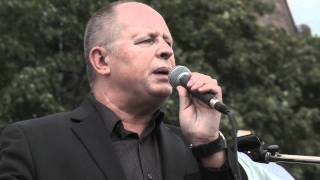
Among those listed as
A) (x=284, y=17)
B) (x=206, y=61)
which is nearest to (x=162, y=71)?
(x=206, y=61)

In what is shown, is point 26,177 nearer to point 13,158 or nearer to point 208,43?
point 13,158

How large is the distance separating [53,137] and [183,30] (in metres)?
7.41

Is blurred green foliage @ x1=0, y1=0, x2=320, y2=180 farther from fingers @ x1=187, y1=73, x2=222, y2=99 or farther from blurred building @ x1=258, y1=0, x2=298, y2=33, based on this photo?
fingers @ x1=187, y1=73, x2=222, y2=99

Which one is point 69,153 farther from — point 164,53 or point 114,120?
point 164,53

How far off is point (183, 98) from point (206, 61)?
294 inches

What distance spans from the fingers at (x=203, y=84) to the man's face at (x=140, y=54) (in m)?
0.22

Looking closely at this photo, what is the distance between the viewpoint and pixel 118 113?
9.38ft

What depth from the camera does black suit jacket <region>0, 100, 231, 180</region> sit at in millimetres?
2504

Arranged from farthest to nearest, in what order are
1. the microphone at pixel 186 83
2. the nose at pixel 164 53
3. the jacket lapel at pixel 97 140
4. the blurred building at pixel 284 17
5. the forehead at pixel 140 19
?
the blurred building at pixel 284 17 → the forehead at pixel 140 19 → the nose at pixel 164 53 → the jacket lapel at pixel 97 140 → the microphone at pixel 186 83

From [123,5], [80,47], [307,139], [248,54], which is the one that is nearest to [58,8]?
[80,47]

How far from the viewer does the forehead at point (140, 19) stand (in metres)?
2.89

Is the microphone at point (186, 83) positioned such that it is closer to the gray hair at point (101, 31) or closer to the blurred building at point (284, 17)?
the gray hair at point (101, 31)

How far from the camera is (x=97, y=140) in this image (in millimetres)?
2643

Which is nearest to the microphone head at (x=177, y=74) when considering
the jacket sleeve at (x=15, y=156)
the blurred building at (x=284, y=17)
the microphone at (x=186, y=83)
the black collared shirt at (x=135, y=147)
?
the microphone at (x=186, y=83)
